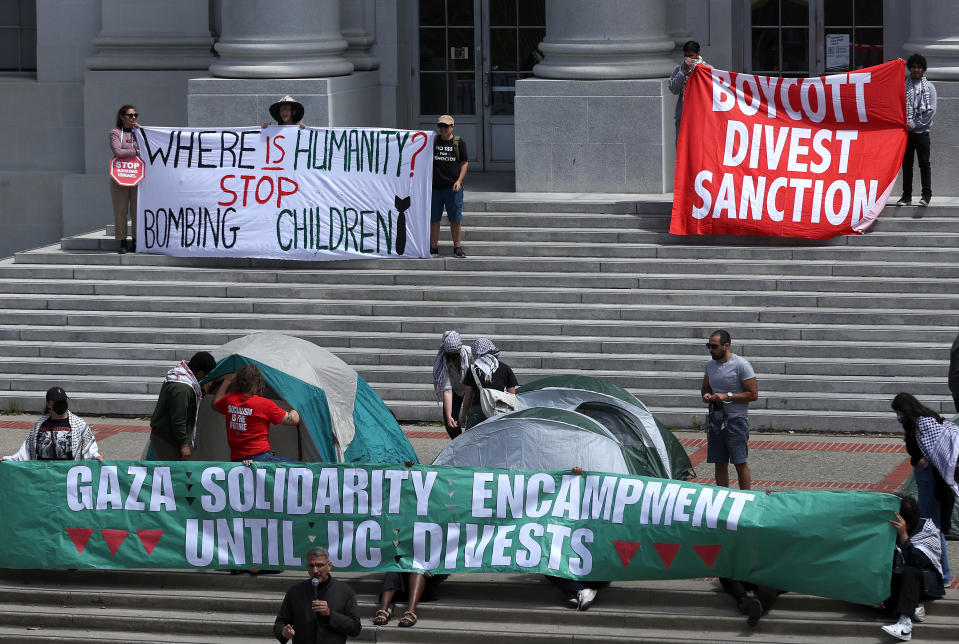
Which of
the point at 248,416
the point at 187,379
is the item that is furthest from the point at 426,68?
the point at 248,416

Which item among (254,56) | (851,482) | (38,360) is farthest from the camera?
(254,56)

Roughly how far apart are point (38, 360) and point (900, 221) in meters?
9.50

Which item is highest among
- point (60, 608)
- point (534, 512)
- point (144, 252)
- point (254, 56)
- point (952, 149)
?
point (254, 56)

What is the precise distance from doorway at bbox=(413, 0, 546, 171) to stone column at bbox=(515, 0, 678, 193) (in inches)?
134

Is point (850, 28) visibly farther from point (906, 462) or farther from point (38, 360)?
point (38, 360)

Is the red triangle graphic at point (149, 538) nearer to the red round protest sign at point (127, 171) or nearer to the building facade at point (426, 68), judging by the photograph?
the red round protest sign at point (127, 171)

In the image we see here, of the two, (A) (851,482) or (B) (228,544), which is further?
(A) (851,482)

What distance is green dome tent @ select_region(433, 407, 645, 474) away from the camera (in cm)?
1127

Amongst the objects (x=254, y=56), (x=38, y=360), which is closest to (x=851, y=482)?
(x=38, y=360)

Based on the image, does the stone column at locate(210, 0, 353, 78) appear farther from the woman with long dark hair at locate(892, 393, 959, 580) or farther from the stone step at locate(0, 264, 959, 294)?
the woman with long dark hair at locate(892, 393, 959, 580)

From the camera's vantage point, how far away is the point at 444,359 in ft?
43.3

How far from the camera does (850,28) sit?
72.2 feet

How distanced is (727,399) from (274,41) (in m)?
10.1

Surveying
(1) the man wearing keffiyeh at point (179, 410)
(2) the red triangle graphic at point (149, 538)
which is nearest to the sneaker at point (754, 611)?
(2) the red triangle graphic at point (149, 538)
